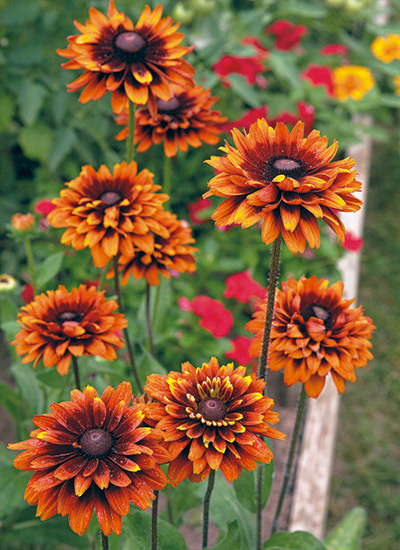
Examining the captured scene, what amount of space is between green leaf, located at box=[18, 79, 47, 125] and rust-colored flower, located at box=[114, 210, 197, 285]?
2.88 feet

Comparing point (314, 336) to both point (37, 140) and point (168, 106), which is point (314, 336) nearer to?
point (168, 106)

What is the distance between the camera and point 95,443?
1.87 ft

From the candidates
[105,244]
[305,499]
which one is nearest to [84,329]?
[105,244]

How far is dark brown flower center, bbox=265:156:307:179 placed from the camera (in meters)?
0.62

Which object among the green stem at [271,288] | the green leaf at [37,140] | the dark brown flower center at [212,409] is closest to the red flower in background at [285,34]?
the green leaf at [37,140]

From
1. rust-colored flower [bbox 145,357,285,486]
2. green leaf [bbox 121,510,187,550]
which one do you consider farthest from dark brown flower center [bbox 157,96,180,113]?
→ green leaf [bbox 121,510,187,550]

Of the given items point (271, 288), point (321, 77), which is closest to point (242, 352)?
point (271, 288)

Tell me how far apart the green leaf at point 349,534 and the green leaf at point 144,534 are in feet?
1.53

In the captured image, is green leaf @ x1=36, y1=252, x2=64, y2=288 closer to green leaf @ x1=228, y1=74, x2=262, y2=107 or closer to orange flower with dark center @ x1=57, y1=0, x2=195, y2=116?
orange flower with dark center @ x1=57, y1=0, x2=195, y2=116

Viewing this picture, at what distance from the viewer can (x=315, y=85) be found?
2.08m

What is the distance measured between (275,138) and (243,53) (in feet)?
3.48

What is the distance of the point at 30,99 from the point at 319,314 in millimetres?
1194

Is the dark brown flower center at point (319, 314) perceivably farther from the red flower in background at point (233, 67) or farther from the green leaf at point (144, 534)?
the red flower in background at point (233, 67)

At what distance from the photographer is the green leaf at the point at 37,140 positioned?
5.88 ft
